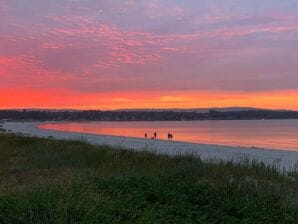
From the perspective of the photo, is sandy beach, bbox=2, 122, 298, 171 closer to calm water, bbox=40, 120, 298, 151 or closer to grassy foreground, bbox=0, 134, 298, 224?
grassy foreground, bbox=0, 134, 298, 224

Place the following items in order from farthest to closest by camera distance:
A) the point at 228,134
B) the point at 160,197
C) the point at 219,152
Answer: the point at 228,134, the point at 219,152, the point at 160,197

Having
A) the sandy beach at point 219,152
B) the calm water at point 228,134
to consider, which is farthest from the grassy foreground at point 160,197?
the calm water at point 228,134

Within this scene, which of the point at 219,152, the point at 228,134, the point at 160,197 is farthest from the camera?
the point at 228,134

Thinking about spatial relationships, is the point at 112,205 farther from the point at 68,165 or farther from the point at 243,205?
the point at 68,165

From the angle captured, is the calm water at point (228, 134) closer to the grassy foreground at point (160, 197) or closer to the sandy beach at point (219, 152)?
the sandy beach at point (219, 152)

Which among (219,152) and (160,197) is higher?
(160,197)

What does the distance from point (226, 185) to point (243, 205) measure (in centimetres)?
146

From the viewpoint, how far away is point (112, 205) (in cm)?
720

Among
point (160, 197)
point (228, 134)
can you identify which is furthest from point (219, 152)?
point (228, 134)

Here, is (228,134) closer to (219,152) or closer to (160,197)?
(219,152)

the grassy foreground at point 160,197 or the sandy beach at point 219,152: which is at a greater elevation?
the grassy foreground at point 160,197

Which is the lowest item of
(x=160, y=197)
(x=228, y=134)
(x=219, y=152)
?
(x=228, y=134)

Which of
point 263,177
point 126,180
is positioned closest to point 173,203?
point 126,180

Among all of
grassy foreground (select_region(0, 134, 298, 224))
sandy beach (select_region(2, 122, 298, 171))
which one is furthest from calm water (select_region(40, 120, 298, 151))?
grassy foreground (select_region(0, 134, 298, 224))
